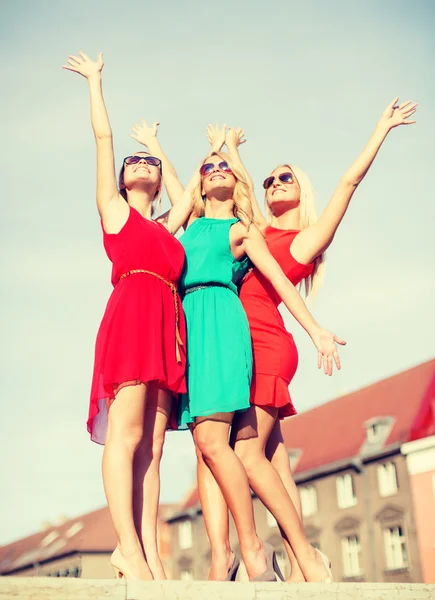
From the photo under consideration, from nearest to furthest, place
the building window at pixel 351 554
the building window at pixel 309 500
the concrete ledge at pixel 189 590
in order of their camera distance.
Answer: the concrete ledge at pixel 189 590
the building window at pixel 351 554
the building window at pixel 309 500

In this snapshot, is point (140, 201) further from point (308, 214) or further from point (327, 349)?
point (327, 349)

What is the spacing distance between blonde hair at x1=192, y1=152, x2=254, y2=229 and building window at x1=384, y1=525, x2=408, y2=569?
29963 mm

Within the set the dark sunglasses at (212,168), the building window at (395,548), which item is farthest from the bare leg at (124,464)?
the building window at (395,548)

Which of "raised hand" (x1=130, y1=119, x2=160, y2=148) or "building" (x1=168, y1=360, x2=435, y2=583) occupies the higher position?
"building" (x1=168, y1=360, x2=435, y2=583)

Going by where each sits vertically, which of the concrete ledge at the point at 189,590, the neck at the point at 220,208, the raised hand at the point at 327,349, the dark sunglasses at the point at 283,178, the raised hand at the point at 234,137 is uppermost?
the raised hand at the point at 234,137

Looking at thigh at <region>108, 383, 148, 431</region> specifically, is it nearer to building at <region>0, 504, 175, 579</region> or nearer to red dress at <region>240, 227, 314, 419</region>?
red dress at <region>240, 227, 314, 419</region>

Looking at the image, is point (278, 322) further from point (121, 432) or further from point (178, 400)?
point (121, 432)

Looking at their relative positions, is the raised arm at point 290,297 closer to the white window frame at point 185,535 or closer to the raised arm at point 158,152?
the raised arm at point 158,152

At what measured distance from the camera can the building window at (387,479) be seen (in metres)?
34.4

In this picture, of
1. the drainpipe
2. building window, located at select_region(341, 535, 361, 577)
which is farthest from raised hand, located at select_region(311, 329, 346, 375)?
building window, located at select_region(341, 535, 361, 577)

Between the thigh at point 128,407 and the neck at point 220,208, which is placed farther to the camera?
the neck at point 220,208

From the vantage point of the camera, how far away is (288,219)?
659cm

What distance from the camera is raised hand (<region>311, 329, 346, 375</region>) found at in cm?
532

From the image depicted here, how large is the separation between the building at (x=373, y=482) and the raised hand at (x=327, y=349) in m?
28.6
